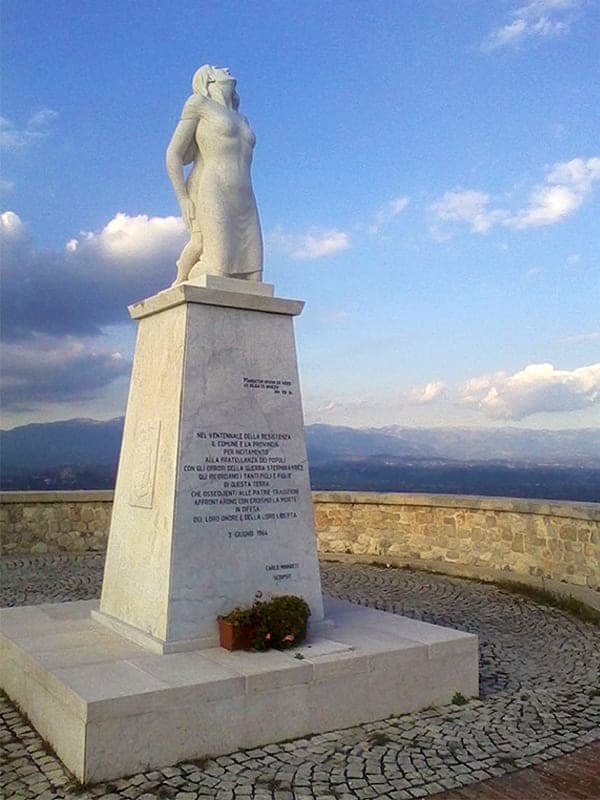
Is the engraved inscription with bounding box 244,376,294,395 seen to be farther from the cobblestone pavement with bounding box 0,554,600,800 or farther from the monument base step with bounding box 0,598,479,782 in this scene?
the cobblestone pavement with bounding box 0,554,600,800

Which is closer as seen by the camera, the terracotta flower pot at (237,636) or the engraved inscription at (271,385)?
the terracotta flower pot at (237,636)

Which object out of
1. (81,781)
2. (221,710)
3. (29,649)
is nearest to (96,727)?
(81,781)

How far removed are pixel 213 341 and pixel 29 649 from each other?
2658mm

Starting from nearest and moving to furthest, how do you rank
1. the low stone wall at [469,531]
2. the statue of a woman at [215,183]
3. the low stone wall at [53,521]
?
the statue of a woman at [215,183] → the low stone wall at [469,531] → the low stone wall at [53,521]

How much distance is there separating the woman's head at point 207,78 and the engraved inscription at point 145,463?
3007 millimetres

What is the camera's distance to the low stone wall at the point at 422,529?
950 centimetres

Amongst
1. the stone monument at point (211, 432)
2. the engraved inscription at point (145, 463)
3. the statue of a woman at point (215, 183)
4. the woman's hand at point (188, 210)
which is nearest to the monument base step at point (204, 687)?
the stone monument at point (211, 432)

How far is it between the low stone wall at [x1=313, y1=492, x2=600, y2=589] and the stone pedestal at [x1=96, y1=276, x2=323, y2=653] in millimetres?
4344

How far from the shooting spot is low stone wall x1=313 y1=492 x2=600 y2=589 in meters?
9.36

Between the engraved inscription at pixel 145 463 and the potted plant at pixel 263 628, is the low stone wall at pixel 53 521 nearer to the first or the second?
the engraved inscription at pixel 145 463

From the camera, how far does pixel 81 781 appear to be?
14.0ft

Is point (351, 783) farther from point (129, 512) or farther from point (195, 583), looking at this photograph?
point (129, 512)

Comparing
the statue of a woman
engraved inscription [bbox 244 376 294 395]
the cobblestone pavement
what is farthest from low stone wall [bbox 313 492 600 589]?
the statue of a woman

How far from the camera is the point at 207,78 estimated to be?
270 inches
